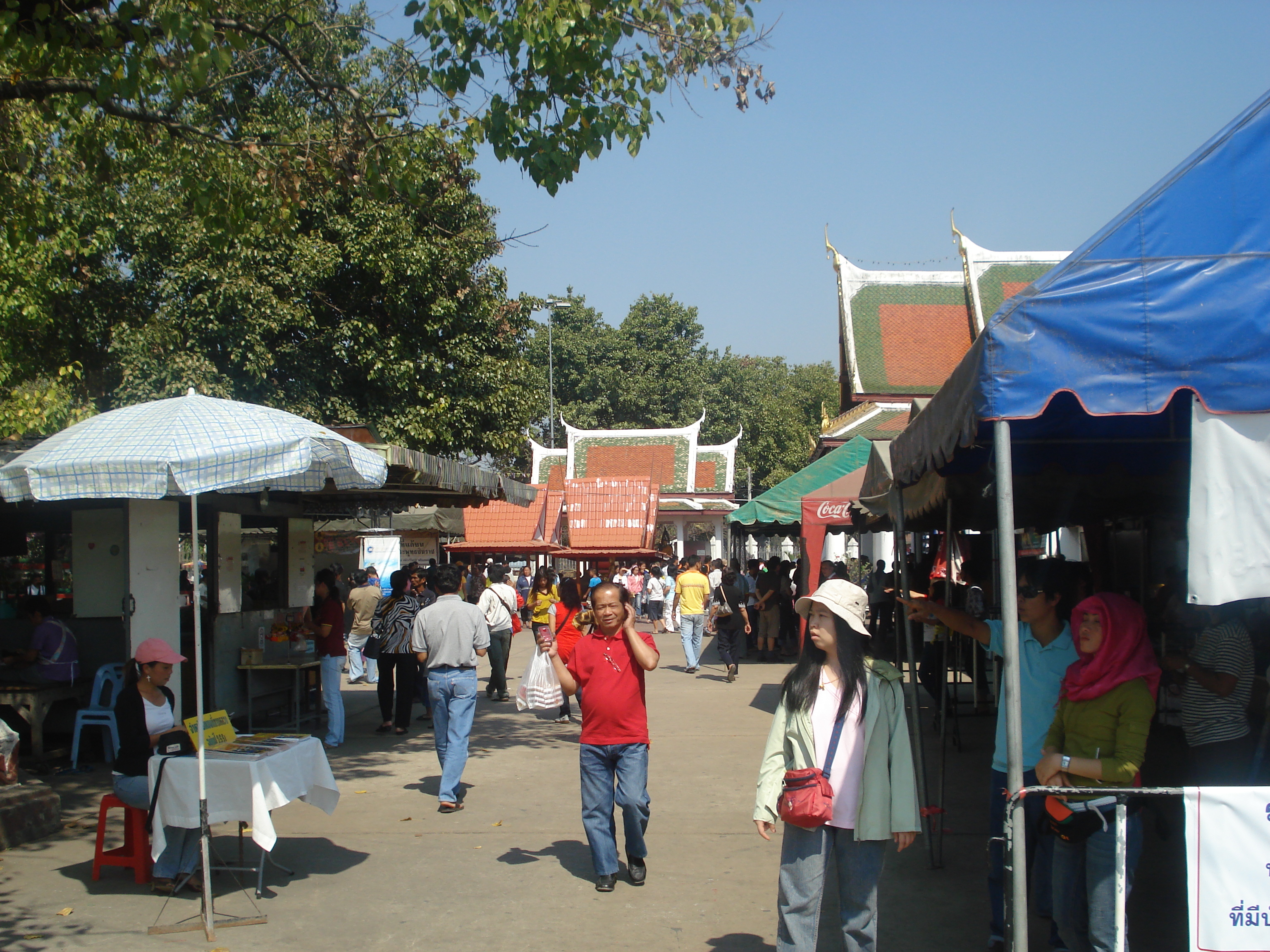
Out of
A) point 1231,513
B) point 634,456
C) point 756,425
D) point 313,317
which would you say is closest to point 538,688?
point 1231,513

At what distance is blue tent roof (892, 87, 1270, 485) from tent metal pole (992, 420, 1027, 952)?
0.20m

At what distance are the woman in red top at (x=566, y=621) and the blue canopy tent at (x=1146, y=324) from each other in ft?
12.2

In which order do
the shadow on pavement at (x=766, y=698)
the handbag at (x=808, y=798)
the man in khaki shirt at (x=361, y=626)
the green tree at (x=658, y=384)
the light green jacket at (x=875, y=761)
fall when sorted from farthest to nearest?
1. the green tree at (x=658, y=384)
2. the man in khaki shirt at (x=361, y=626)
3. the shadow on pavement at (x=766, y=698)
4. the light green jacket at (x=875, y=761)
5. the handbag at (x=808, y=798)

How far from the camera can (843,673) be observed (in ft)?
12.9

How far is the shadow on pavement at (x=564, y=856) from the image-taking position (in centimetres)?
611

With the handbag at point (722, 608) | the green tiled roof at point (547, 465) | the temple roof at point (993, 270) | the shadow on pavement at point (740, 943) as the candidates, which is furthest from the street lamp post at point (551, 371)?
the shadow on pavement at point (740, 943)

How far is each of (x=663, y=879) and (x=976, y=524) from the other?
5.74m

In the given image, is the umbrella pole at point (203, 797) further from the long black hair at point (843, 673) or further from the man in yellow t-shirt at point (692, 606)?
the man in yellow t-shirt at point (692, 606)

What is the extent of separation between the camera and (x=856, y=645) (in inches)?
156

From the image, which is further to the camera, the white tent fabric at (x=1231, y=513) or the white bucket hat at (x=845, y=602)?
the white bucket hat at (x=845, y=602)

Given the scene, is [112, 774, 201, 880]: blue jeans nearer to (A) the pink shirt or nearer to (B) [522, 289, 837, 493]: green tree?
(A) the pink shirt

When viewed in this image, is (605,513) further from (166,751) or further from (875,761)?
(875,761)

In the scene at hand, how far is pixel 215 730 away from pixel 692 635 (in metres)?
11.3

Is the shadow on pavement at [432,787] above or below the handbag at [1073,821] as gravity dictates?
below
